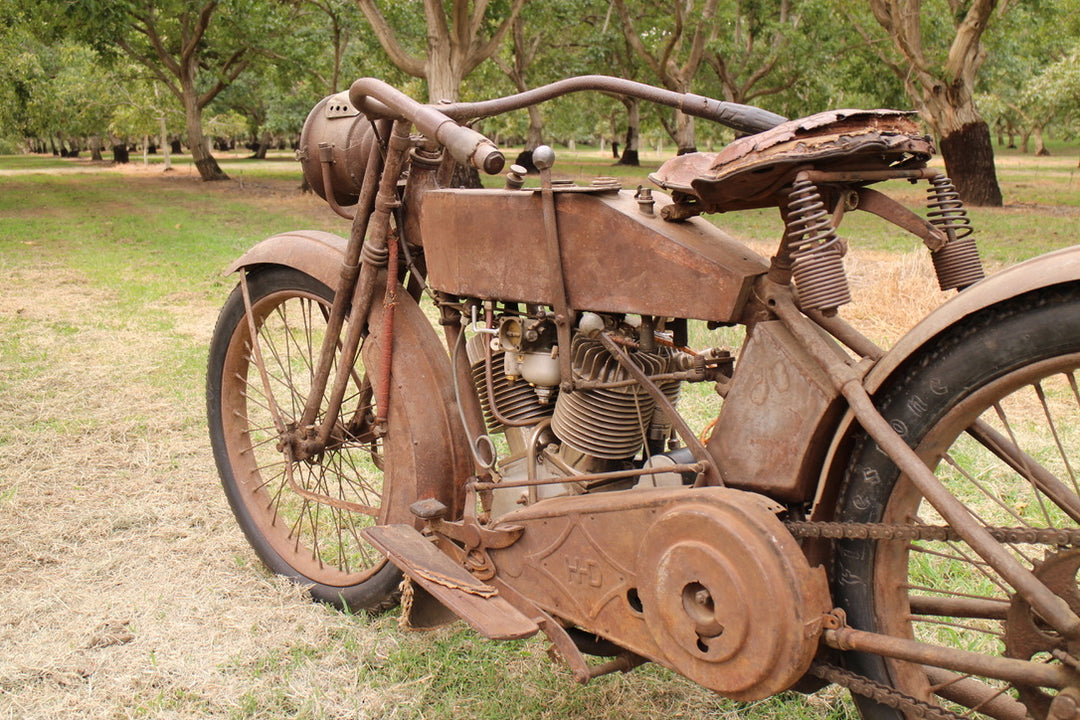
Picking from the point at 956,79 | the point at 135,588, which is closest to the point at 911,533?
the point at 135,588

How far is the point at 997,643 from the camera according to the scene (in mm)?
2973

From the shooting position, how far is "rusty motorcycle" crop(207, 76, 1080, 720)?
6.06ft

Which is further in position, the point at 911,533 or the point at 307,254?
the point at 307,254

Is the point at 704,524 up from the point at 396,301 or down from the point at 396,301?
down

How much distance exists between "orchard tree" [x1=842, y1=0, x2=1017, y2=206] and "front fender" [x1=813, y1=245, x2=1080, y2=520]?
13.1 m

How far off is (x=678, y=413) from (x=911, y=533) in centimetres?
74

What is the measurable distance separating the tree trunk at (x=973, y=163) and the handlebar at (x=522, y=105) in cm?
1457

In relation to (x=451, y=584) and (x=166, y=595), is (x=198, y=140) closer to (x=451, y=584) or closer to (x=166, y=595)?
(x=166, y=595)

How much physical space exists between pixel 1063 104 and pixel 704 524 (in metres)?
41.5

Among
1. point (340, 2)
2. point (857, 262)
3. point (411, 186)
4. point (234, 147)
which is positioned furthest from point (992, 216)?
point (234, 147)

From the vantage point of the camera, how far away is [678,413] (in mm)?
2471

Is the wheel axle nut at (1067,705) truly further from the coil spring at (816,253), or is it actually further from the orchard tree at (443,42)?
the orchard tree at (443,42)

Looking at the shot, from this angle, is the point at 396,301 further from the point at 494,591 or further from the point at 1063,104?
the point at 1063,104

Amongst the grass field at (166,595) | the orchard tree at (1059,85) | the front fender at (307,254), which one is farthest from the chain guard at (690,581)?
the orchard tree at (1059,85)
